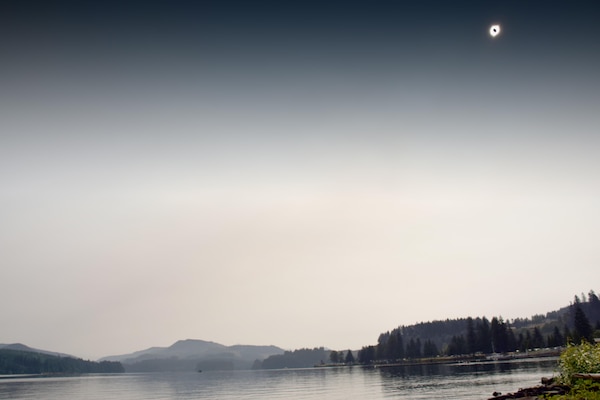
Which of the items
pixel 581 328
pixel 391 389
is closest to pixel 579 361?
pixel 391 389

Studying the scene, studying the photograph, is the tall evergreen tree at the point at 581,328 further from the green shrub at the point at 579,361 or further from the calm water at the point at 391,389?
the green shrub at the point at 579,361

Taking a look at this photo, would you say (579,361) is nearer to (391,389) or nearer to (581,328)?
Result: (391,389)

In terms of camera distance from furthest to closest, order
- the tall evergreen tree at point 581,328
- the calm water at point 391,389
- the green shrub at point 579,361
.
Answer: the tall evergreen tree at point 581,328 < the calm water at point 391,389 < the green shrub at point 579,361

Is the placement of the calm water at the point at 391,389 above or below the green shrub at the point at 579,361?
below

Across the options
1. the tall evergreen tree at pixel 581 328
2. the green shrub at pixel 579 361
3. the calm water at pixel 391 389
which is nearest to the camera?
the green shrub at pixel 579 361

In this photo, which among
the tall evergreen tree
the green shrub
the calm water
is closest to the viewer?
the green shrub

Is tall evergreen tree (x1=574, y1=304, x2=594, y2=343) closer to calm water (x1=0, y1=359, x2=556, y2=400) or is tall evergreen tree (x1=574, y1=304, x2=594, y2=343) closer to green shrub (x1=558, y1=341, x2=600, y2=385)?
calm water (x1=0, y1=359, x2=556, y2=400)

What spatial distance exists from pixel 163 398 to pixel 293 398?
41.3 metres

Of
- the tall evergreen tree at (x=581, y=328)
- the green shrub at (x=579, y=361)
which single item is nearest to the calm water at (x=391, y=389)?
the green shrub at (x=579, y=361)

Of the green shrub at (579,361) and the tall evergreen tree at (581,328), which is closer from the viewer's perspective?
the green shrub at (579,361)

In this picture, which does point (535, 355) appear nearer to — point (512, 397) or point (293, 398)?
point (293, 398)

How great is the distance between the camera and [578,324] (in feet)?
601

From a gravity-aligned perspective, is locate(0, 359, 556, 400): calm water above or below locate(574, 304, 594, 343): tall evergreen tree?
below

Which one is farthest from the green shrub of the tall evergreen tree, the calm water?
the tall evergreen tree
